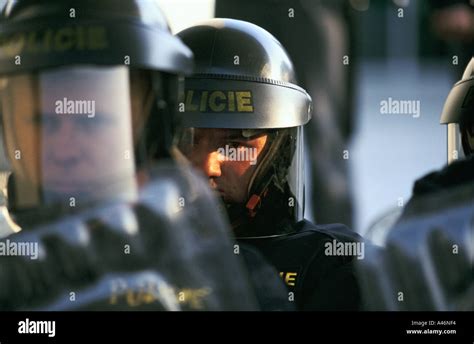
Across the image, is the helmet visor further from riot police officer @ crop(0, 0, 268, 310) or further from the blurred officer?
the blurred officer

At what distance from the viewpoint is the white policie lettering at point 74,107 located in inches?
116

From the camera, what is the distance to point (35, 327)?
3.04 meters


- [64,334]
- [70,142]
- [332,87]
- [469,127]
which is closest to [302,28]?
[332,87]

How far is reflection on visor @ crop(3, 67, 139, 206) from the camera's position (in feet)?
9.55

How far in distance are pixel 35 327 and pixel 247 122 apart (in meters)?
1.02

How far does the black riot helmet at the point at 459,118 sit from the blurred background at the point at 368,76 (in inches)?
1.2

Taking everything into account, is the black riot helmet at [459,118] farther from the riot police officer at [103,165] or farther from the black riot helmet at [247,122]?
the riot police officer at [103,165]

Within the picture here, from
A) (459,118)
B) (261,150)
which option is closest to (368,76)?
(459,118)

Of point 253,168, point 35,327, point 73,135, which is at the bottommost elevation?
point 35,327

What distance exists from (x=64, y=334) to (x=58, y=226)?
1.37 feet

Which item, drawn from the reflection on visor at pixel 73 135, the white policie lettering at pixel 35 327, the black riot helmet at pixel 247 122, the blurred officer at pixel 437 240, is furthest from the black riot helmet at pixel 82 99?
the blurred officer at pixel 437 240

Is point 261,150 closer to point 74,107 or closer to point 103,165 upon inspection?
point 103,165

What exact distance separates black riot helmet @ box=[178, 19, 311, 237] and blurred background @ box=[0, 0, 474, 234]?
0.05 meters

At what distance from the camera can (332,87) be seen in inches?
120
